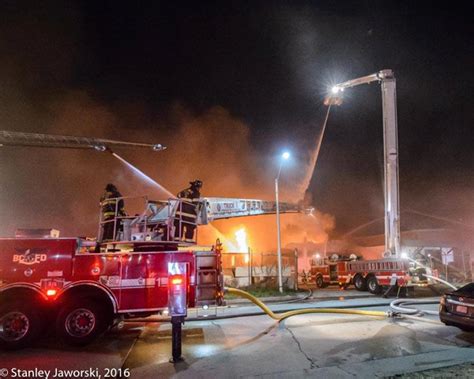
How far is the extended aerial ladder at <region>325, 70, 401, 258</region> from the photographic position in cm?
1504

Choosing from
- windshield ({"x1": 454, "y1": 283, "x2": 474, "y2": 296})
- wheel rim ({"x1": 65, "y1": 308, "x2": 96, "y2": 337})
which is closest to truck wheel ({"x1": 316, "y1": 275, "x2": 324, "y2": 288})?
windshield ({"x1": 454, "y1": 283, "x2": 474, "y2": 296})

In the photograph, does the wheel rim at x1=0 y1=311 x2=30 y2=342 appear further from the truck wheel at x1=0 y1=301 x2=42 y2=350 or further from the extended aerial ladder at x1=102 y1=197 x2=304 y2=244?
the extended aerial ladder at x1=102 y1=197 x2=304 y2=244

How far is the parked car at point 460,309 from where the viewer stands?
7320mm

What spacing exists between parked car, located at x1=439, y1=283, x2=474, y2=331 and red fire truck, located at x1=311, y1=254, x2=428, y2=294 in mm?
8106

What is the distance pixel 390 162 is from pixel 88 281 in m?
12.5

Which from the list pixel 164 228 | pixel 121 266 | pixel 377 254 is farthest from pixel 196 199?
pixel 377 254

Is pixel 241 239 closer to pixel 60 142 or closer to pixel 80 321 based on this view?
pixel 60 142

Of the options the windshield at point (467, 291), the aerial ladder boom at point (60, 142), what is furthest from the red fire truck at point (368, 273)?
the aerial ladder boom at point (60, 142)

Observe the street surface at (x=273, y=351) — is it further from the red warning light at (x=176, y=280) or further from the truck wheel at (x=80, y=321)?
the red warning light at (x=176, y=280)

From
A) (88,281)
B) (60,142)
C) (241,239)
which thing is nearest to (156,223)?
(88,281)

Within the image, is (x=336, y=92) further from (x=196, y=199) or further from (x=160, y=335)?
(x=160, y=335)

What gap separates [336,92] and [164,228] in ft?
40.6

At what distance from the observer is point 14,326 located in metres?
7.25

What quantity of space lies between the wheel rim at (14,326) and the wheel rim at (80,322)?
0.77 m
